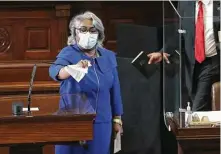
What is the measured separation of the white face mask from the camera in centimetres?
307

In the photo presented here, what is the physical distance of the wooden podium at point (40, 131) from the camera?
2424mm

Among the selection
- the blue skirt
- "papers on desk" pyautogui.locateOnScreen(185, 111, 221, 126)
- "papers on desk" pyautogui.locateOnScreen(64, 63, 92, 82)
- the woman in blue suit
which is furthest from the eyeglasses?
"papers on desk" pyautogui.locateOnScreen(185, 111, 221, 126)

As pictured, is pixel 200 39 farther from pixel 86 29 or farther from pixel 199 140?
pixel 199 140

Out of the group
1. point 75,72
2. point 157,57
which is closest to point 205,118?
point 75,72

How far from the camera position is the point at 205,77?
12.2 ft

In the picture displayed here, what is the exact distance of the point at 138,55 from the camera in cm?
414

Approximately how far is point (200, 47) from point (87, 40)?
0.98 meters

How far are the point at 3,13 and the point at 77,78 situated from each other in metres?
1.95

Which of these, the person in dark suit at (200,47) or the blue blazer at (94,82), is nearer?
the blue blazer at (94,82)

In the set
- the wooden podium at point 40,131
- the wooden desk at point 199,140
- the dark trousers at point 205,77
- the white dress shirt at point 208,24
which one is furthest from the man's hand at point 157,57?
the wooden podium at point 40,131

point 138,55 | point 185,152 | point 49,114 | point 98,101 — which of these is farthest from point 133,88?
point 49,114

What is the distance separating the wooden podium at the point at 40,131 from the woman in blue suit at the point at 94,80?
44cm

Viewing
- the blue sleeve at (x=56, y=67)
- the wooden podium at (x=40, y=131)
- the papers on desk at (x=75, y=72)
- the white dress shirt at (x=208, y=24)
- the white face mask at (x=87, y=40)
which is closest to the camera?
the wooden podium at (x=40, y=131)

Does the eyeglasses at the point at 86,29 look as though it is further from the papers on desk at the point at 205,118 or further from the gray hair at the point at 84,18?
the papers on desk at the point at 205,118
